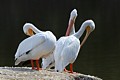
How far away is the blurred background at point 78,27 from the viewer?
75.6 feet

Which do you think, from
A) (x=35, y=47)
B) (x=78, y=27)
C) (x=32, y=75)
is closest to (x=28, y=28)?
(x=35, y=47)

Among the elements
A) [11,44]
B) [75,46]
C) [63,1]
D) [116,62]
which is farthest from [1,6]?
[75,46]

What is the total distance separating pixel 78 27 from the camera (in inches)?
1684

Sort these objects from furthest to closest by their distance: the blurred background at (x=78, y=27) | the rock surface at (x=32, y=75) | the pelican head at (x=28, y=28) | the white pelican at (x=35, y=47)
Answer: the blurred background at (x=78, y=27), the pelican head at (x=28, y=28), the white pelican at (x=35, y=47), the rock surface at (x=32, y=75)

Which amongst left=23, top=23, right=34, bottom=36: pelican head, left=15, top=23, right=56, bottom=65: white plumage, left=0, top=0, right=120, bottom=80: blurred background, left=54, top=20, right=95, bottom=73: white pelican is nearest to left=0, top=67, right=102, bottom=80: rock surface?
left=15, top=23, right=56, bottom=65: white plumage

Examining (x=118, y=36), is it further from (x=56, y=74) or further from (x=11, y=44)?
(x=56, y=74)

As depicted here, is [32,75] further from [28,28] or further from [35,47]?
[28,28]

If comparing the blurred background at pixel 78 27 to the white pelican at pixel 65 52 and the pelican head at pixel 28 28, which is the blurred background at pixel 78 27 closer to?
the pelican head at pixel 28 28

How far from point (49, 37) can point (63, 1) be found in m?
61.4

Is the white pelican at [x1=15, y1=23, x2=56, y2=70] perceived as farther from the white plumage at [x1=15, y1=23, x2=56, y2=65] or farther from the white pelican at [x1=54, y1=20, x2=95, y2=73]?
the white pelican at [x1=54, y1=20, x2=95, y2=73]

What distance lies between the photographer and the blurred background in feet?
75.6

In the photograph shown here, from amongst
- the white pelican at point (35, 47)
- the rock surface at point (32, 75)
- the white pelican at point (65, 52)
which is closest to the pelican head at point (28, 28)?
the white pelican at point (65, 52)

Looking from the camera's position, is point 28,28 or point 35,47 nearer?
point 35,47

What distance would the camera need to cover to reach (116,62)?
22.8 metres
